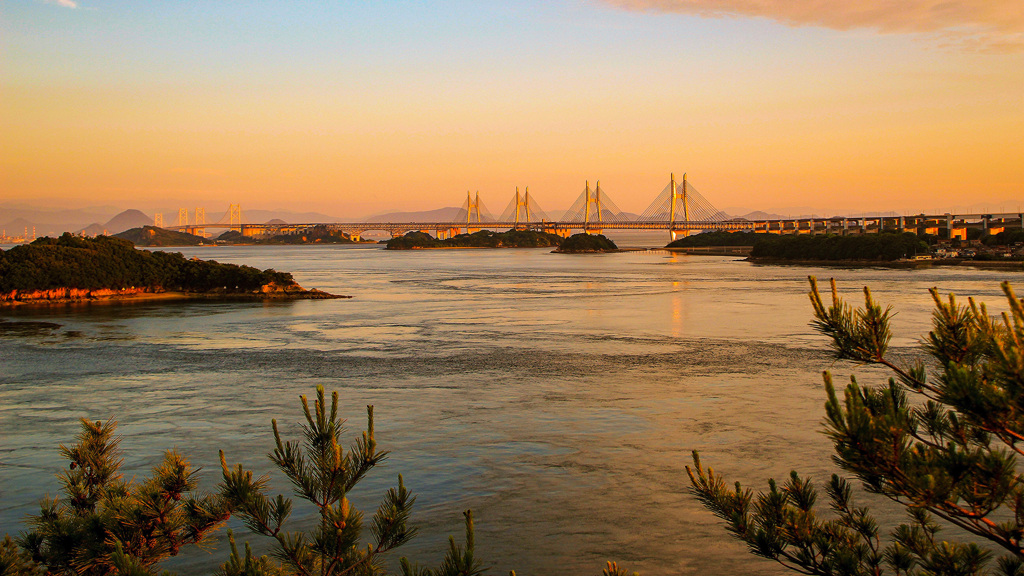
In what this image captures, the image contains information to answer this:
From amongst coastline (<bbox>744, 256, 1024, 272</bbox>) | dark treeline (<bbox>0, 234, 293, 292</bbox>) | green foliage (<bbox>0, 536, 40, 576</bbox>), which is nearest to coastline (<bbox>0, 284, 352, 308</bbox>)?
dark treeline (<bbox>0, 234, 293, 292</bbox>)

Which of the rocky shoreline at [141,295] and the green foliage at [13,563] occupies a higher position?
the green foliage at [13,563]

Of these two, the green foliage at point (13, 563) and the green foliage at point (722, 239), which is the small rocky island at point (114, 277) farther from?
the green foliage at point (722, 239)

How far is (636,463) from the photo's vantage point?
9391 millimetres

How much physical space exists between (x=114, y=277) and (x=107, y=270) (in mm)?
420

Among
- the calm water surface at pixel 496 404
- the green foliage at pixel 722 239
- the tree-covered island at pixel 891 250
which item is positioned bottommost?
the calm water surface at pixel 496 404

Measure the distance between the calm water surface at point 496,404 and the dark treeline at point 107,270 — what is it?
4.49 metres

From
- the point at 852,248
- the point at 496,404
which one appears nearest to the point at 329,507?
the point at 496,404

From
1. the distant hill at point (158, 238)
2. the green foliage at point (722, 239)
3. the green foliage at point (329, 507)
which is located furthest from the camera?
the distant hill at point (158, 238)

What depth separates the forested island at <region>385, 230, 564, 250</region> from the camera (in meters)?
132

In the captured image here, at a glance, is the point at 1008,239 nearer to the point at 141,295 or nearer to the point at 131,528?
the point at 141,295

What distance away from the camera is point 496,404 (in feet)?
41.8

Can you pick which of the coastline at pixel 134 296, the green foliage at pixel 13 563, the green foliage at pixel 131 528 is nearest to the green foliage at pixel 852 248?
the coastline at pixel 134 296

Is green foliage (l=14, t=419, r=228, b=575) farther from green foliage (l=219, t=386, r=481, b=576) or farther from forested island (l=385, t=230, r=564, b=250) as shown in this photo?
forested island (l=385, t=230, r=564, b=250)

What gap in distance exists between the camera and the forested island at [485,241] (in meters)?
132
